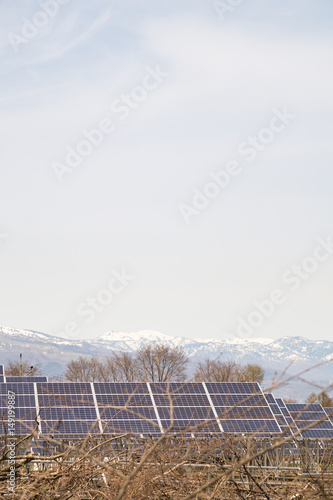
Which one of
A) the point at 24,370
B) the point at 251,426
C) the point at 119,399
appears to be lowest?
the point at 24,370

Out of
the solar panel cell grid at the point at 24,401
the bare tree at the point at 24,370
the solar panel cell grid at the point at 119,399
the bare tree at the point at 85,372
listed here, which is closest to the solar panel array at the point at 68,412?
the solar panel cell grid at the point at 24,401

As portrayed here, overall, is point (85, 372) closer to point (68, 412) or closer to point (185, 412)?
point (185, 412)

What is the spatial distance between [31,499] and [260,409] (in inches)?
802

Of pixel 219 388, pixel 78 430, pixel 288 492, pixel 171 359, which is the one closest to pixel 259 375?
pixel 171 359

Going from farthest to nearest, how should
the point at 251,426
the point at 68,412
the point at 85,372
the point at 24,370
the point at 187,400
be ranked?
the point at 85,372 < the point at 24,370 < the point at 187,400 < the point at 251,426 < the point at 68,412

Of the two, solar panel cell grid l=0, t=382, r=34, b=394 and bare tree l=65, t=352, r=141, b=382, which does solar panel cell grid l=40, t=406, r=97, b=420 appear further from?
bare tree l=65, t=352, r=141, b=382

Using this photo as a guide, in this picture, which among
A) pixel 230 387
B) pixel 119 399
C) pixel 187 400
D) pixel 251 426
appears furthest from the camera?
pixel 230 387

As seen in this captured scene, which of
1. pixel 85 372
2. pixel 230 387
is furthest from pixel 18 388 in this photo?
pixel 85 372

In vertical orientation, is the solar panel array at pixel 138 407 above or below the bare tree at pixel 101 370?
above

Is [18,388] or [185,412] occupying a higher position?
[185,412]

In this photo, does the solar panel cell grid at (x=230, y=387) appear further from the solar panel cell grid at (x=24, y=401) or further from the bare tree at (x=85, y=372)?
the bare tree at (x=85, y=372)

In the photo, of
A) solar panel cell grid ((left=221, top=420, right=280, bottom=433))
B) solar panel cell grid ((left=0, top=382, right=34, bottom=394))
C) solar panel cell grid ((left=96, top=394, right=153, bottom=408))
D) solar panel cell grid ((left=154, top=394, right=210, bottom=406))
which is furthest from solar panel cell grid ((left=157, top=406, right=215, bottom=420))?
solar panel cell grid ((left=0, top=382, right=34, bottom=394))

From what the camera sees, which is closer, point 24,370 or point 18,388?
point 18,388

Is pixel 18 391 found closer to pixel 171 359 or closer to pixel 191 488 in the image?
pixel 191 488
